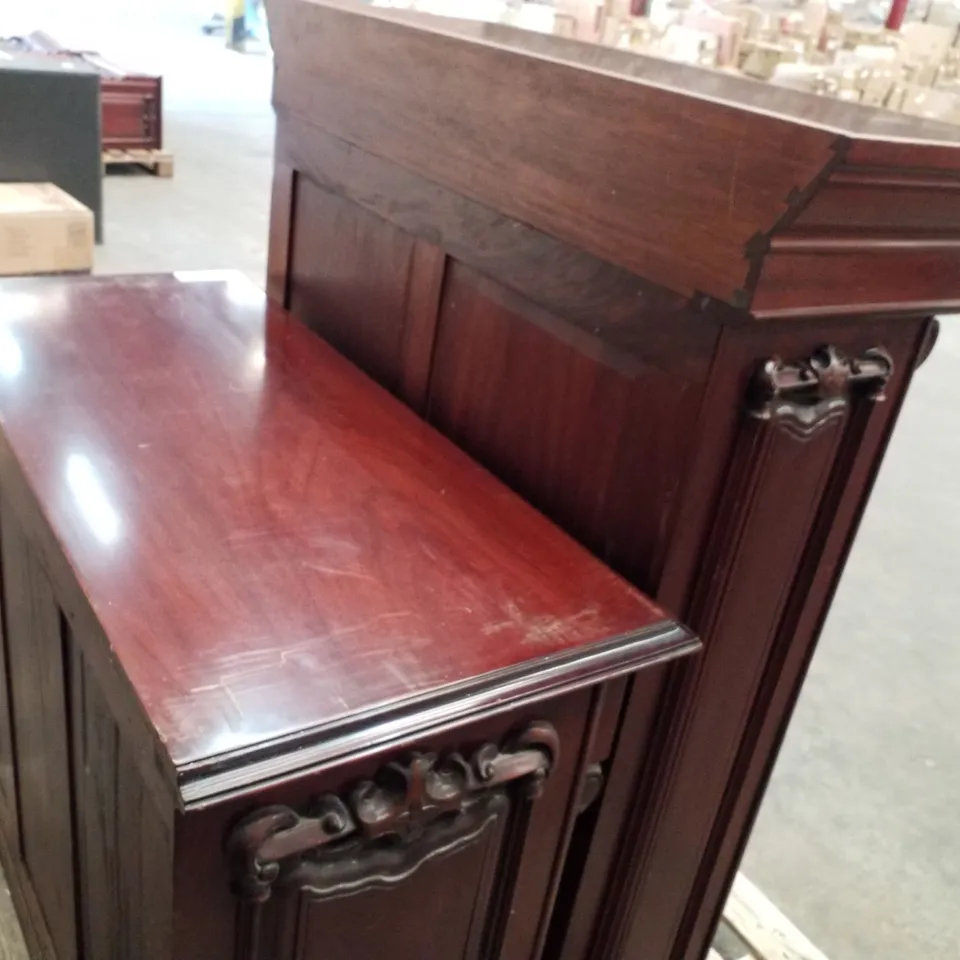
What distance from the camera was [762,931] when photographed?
136 cm

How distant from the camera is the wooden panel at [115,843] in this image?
0.61 metres

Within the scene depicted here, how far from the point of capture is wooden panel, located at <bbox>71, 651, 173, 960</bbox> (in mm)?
606

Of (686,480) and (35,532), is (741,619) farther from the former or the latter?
(35,532)

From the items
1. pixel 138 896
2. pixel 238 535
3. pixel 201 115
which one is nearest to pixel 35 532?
pixel 238 535

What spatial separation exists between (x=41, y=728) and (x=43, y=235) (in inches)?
88.8

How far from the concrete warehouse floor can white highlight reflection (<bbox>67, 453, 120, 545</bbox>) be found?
76 cm

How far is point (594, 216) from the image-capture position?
0.75m

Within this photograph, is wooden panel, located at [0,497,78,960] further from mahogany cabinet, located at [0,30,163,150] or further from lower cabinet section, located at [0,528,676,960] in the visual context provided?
mahogany cabinet, located at [0,30,163,150]

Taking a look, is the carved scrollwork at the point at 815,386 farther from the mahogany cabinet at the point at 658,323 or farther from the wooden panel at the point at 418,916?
the wooden panel at the point at 418,916

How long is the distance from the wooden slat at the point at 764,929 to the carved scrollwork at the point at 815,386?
0.89m

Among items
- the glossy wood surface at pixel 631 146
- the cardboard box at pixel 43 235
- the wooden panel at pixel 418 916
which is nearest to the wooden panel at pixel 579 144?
the glossy wood surface at pixel 631 146

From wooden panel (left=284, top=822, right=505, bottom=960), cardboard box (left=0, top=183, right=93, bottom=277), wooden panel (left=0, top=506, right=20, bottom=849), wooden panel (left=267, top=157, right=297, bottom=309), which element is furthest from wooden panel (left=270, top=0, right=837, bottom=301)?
cardboard box (left=0, top=183, right=93, bottom=277)

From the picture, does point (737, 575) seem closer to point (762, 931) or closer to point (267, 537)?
point (267, 537)

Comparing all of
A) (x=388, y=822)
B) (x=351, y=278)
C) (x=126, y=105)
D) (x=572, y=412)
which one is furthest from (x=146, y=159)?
(x=388, y=822)
